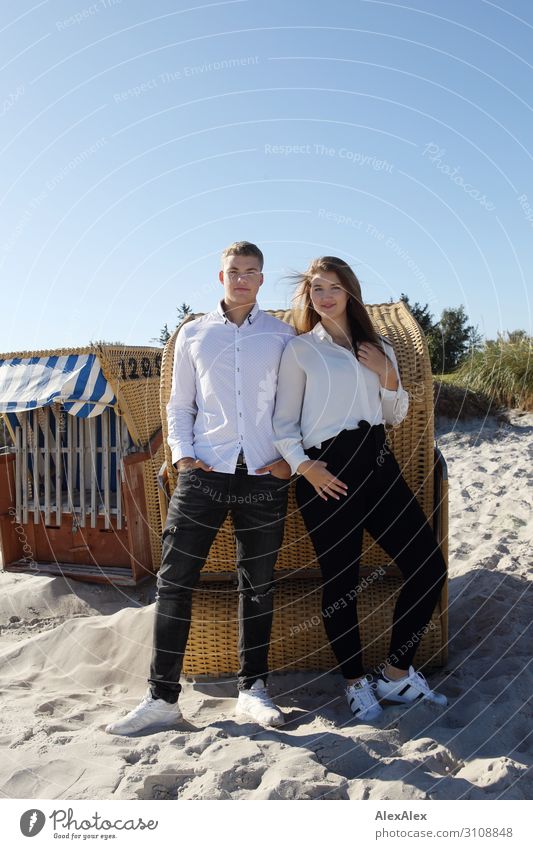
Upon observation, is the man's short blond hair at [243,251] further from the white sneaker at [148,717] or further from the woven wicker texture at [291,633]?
the white sneaker at [148,717]

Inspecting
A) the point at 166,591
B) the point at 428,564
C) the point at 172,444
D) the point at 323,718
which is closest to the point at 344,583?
the point at 428,564

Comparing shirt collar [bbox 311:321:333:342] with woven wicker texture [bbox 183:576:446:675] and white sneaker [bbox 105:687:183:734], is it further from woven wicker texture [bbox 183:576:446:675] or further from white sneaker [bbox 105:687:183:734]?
white sneaker [bbox 105:687:183:734]

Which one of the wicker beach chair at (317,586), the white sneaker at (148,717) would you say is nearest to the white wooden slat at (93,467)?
the wicker beach chair at (317,586)

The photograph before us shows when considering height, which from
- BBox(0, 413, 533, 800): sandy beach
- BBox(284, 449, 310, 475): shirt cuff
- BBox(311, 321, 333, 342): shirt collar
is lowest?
BBox(0, 413, 533, 800): sandy beach

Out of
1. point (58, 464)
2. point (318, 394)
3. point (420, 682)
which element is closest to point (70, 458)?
point (58, 464)

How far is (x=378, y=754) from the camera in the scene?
252cm

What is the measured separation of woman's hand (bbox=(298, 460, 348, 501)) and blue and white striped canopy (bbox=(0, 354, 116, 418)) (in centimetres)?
247

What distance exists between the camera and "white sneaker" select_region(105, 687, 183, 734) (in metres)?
2.81

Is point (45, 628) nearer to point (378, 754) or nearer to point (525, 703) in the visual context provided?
point (378, 754)

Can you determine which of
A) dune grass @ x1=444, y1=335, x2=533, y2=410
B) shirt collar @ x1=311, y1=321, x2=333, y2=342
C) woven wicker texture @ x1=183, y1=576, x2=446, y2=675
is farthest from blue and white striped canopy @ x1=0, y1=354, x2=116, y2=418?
dune grass @ x1=444, y1=335, x2=533, y2=410

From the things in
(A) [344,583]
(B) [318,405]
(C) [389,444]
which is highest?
(B) [318,405]

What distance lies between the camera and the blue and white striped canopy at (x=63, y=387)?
194 inches

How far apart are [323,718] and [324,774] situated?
0.56 metres

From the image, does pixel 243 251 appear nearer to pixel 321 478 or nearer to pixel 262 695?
pixel 321 478
